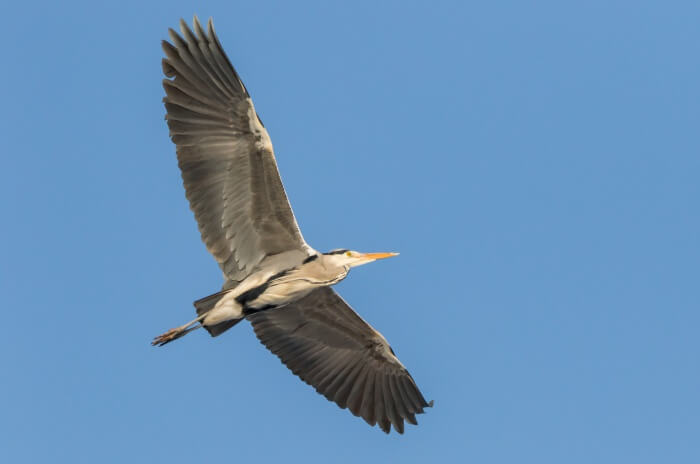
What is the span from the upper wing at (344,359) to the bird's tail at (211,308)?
5.25 feet

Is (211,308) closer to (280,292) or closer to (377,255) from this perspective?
(280,292)

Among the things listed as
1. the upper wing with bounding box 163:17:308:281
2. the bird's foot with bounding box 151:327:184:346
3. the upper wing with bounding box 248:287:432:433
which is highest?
the upper wing with bounding box 163:17:308:281

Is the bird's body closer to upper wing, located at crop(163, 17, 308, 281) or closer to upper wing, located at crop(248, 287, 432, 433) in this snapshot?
upper wing, located at crop(163, 17, 308, 281)

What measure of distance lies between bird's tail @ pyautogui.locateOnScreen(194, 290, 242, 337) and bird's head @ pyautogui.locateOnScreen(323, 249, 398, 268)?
61.7 inches

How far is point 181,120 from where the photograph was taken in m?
13.9

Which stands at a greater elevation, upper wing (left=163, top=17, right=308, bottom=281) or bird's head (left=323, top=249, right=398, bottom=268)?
upper wing (left=163, top=17, right=308, bottom=281)

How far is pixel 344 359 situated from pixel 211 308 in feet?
9.46

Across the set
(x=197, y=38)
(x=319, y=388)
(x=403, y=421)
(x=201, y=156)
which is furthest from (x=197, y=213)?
(x=403, y=421)

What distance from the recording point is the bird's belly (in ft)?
46.7

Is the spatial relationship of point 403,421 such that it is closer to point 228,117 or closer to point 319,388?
point 319,388

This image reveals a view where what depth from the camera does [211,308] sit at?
13906mm

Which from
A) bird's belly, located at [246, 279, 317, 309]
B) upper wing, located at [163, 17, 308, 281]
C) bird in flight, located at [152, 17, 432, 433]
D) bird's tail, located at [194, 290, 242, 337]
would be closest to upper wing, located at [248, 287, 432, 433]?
bird in flight, located at [152, 17, 432, 433]

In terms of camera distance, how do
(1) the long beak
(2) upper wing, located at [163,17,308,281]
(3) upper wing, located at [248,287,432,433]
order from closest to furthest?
1. (2) upper wing, located at [163,17,308,281]
2. (1) the long beak
3. (3) upper wing, located at [248,287,432,433]

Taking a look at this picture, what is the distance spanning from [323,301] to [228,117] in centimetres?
327
